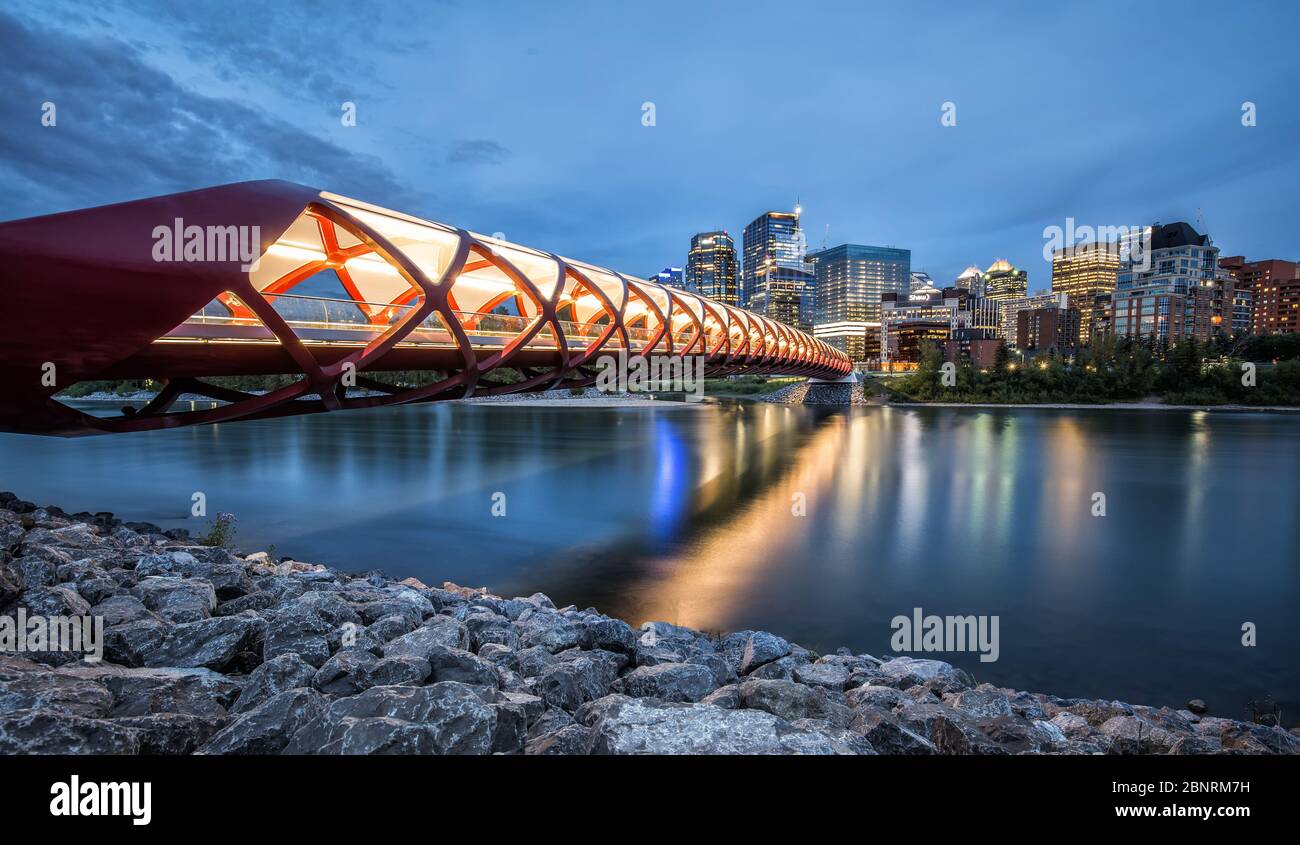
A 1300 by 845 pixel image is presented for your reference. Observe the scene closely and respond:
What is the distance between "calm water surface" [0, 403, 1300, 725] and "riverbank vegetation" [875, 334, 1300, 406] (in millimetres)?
41533

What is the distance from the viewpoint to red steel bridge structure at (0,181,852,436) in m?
5.56

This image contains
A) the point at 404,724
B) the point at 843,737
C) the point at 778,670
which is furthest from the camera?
the point at 778,670

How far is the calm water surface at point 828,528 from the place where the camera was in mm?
9102

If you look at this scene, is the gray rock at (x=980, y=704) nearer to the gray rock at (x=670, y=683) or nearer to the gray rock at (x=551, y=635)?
the gray rock at (x=670, y=683)

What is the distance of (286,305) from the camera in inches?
299

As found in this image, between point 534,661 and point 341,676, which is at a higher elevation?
point 341,676

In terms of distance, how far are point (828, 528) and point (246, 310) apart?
14.1 m

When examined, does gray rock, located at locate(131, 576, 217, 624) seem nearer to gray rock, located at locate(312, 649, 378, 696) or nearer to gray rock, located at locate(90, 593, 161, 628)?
gray rock, located at locate(90, 593, 161, 628)

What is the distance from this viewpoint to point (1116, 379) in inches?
2879

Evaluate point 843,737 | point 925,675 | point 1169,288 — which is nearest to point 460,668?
point 843,737

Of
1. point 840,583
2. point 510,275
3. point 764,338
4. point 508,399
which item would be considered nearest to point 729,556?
point 840,583

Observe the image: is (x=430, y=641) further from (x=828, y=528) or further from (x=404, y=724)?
(x=828, y=528)

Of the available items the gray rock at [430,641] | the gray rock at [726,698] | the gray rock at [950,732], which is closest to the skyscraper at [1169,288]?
the gray rock at [950,732]

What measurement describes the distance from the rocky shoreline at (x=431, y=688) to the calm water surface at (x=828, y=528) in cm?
283
